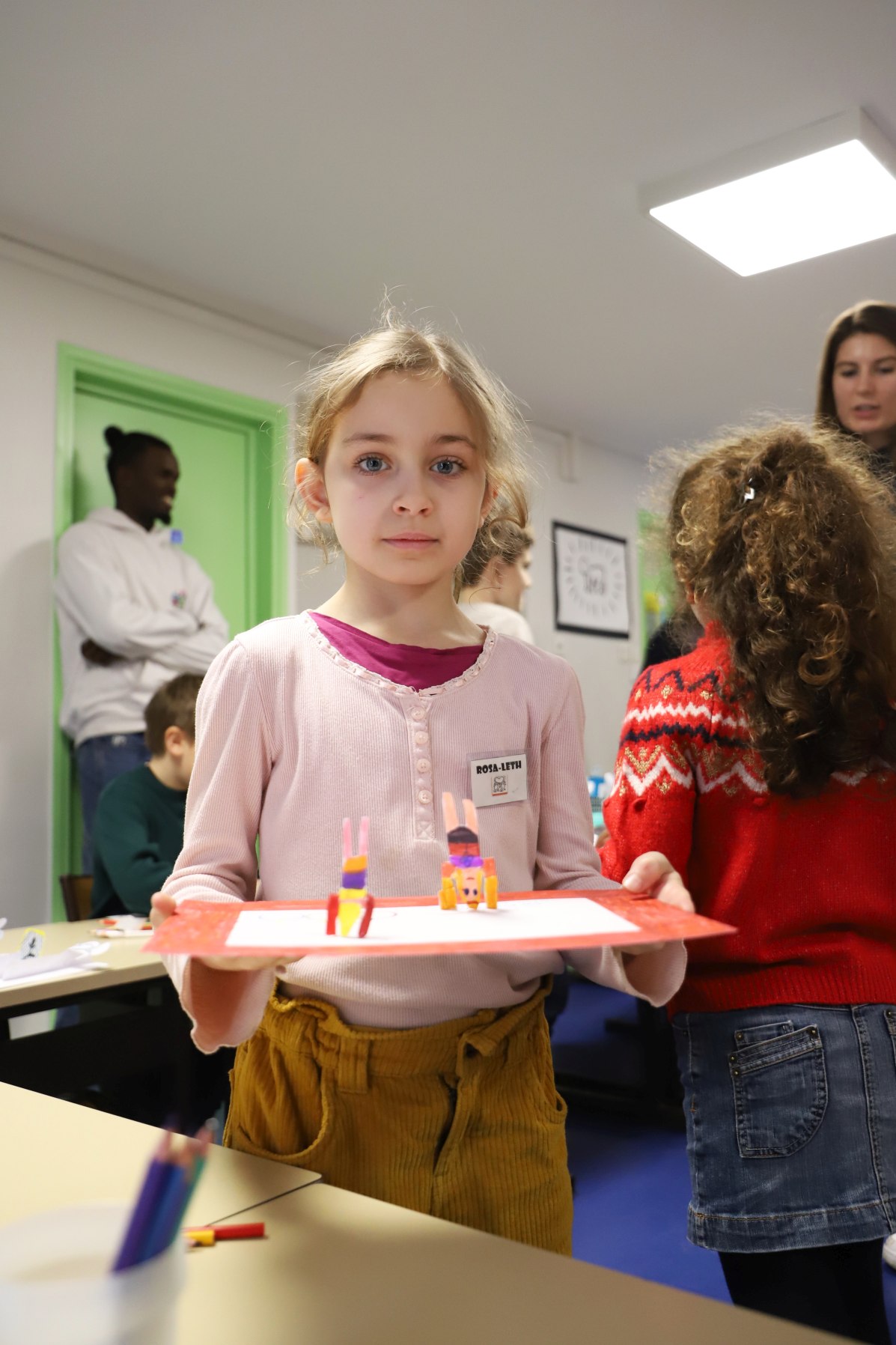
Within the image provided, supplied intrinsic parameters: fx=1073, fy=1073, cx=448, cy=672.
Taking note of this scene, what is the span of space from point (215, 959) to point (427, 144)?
3165 mm

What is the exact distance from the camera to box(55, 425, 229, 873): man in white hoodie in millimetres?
3672

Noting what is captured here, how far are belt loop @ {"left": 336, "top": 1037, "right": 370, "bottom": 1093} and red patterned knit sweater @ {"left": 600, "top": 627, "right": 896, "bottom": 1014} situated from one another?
1.43 feet

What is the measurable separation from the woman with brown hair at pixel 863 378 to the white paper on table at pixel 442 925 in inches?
66.5

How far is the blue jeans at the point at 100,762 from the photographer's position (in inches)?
144

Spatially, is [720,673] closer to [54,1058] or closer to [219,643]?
[54,1058]

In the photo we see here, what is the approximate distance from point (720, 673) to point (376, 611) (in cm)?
44

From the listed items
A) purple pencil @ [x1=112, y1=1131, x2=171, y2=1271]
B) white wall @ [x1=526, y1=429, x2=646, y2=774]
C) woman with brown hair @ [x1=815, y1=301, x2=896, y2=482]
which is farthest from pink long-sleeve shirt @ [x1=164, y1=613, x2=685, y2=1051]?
white wall @ [x1=526, y1=429, x2=646, y2=774]

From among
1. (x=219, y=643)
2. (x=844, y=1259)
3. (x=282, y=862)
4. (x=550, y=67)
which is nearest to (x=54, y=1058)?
(x=282, y=862)

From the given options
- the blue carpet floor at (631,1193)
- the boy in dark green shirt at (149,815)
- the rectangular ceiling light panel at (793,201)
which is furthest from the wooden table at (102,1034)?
the rectangular ceiling light panel at (793,201)

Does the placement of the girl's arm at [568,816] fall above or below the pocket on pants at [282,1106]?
above

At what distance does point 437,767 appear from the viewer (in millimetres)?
988

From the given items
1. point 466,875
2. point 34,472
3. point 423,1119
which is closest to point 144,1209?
point 466,875

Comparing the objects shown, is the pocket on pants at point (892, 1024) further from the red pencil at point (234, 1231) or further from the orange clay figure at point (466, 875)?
the red pencil at point (234, 1231)

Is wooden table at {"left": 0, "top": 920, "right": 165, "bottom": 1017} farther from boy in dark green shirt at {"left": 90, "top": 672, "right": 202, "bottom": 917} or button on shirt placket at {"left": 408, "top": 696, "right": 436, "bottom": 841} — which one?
button on shirt placket at {"left": 408, "top": 696, "right": 436, "bottom": 841}
